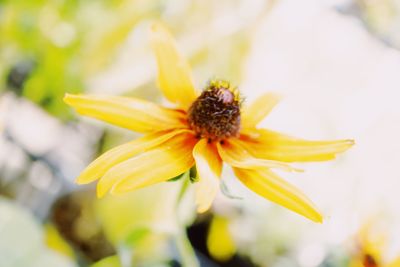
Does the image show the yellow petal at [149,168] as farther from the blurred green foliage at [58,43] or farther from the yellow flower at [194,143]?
the blurred green foliage at [58,43]

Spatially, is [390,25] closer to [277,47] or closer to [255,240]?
[277,47]

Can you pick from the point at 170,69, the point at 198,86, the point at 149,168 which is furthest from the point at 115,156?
the point at 198,86

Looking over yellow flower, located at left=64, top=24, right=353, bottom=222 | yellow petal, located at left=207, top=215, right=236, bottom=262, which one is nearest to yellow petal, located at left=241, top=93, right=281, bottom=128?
yellow flower, located at left=64, top=24, right=353, bottom=222

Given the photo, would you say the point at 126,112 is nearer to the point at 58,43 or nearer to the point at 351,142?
the point at 351,142

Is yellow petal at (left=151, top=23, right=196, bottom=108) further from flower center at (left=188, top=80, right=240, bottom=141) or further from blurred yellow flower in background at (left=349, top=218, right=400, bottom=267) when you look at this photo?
blurred yellow flower in background at (left=349, top=218, right=400, bottom=267)

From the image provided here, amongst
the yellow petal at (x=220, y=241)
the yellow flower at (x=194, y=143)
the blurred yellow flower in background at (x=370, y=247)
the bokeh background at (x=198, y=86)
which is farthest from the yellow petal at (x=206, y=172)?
the yellow petal at (x=220, y=241)

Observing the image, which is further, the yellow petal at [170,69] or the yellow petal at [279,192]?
the yellow petal at [170,69]
